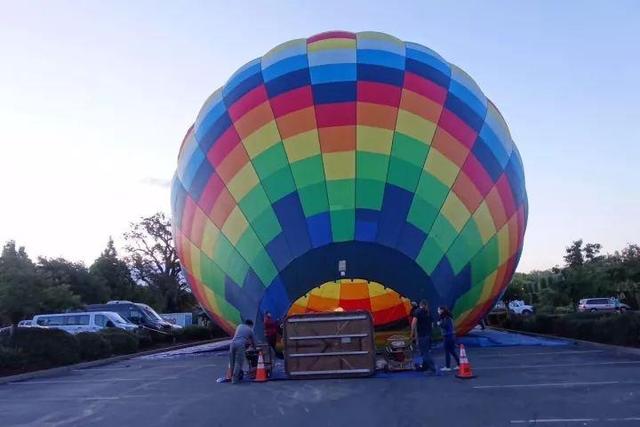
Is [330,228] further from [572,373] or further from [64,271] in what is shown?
[64,271]

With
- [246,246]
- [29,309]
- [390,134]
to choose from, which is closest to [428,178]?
[390,134]

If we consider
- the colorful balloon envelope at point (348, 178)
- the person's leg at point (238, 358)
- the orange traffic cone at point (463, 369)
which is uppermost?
the colorful balloon envelope at point (348, 178)

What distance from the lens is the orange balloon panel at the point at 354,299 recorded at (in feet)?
43.7

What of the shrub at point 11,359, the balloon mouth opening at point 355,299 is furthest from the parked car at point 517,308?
the shrub at point 11,359

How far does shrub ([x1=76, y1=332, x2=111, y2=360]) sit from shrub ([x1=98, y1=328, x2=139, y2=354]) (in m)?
0.40

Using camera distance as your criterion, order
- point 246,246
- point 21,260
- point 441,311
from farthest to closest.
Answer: point 21,260
point 246,246
point 441,311

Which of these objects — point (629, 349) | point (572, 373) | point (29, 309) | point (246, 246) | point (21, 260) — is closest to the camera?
point (572, 373)

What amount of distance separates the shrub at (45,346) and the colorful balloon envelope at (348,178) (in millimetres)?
5099

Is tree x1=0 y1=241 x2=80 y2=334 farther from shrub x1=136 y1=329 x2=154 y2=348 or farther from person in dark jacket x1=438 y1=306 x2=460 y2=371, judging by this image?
person in dark jacket x1=438 y1=306 x2=460 y2=371

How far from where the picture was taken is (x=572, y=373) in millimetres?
10375

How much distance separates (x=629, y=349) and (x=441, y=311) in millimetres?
4634

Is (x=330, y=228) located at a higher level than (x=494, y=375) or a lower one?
higher

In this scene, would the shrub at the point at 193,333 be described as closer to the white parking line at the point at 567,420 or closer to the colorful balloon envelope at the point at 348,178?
the colorful balloon envelope at the point at 348,178

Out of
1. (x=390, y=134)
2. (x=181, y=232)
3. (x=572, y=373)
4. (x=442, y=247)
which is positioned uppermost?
(x=390, y=134)
